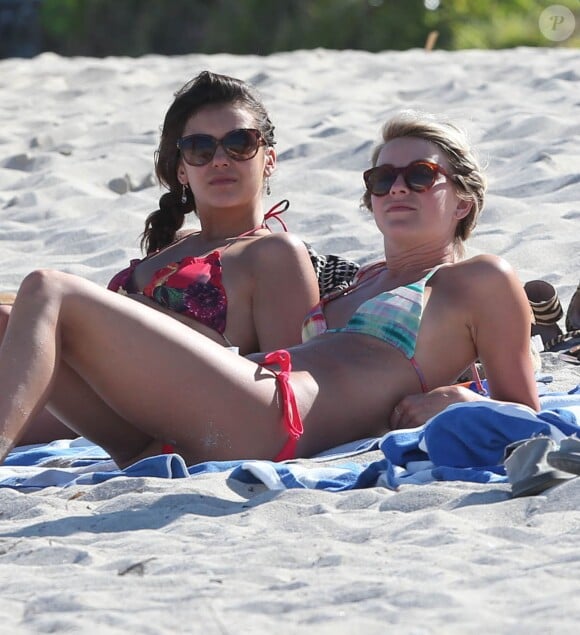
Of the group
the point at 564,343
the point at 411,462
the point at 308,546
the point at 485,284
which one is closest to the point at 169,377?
the point at 411,462

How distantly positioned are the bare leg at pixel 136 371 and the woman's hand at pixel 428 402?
0.35 m

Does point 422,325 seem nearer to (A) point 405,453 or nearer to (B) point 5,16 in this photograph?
(A) point 405,453

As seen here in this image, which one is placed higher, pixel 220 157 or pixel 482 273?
pixel 220 157

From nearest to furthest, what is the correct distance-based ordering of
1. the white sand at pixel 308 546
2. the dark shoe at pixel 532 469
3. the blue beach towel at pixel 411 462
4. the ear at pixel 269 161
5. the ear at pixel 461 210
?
the white sand at pixel 308 546 → the dark shoe at pixel 532 469 → the blue beach towel at pixel 411 462 → the ear at pixel 461 210 → the ear at pixel 269 161

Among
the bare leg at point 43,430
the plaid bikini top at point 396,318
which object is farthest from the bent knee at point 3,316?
the plaid bikini top at point 396,318

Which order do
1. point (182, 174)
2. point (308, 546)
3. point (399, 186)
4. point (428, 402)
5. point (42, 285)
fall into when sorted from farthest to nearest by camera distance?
point (182, 174), point (399, 186), point (428, 402), point (42, 285), point (308, 546)

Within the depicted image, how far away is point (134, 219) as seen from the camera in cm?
655

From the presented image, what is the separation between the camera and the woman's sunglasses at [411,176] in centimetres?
375

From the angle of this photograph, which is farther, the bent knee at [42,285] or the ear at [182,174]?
the ear at [182,174]

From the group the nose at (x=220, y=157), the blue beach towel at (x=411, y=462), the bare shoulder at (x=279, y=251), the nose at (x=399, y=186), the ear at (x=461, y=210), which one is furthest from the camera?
the nose at (x=220, y=157)

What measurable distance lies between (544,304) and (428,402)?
4.00 feet

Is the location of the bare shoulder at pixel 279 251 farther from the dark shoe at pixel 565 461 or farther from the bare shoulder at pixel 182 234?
the dark shoe at pixel 565 461

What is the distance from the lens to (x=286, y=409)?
336 centimetres

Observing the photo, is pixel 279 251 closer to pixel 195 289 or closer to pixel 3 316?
pixel 195 289
